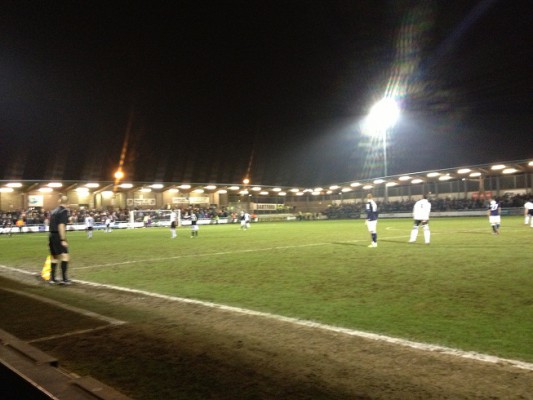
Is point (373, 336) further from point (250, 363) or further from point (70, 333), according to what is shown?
point (70, 333)

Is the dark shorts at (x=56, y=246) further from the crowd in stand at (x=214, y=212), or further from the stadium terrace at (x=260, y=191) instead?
the stadium terrace at (x=260, y=191)

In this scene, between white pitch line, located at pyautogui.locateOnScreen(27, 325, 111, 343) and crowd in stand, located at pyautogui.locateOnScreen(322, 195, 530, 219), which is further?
crowd in stand, located at pyautogui.locateOnScreen(322, 195, 530, 219)

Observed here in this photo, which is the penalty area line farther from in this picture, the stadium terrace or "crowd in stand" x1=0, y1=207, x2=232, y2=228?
the stadium terrace

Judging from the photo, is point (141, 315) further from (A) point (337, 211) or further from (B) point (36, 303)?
(A) point (337, 211)

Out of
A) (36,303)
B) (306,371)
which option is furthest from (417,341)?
(36,303)

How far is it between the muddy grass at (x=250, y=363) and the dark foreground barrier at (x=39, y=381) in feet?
2.54

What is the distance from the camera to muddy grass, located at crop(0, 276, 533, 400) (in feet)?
11.9

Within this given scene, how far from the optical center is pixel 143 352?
4.83 metres

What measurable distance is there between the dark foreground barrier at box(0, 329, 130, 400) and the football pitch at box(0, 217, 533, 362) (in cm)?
371

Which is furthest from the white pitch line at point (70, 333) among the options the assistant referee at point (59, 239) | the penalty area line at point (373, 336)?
the assistant referee at point (59, 239)

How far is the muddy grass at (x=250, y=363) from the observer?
11.9 ft

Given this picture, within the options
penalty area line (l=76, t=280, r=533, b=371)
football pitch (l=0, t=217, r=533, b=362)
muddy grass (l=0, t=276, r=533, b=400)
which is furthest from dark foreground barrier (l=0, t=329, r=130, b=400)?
football pitch (l=0, t=217, r=533, b=362)

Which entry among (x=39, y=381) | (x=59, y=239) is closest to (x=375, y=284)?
(x=39, y=381)

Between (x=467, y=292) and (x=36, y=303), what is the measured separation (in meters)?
8.23
